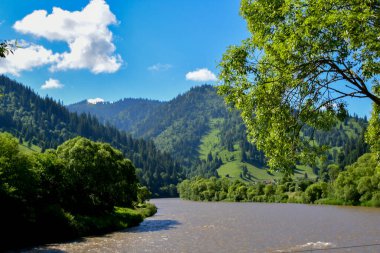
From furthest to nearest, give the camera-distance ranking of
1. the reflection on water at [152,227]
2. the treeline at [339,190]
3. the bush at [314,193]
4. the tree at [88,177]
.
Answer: the bush at [314,193], the treeline at [339,190], the reflection on water at [152,227], the tree at [88,177]

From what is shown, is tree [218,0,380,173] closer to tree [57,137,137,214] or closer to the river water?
the river water

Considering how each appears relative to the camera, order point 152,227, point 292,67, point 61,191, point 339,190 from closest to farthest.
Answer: point 292,67 < point 61,191 < point 152,227 < point 339,190

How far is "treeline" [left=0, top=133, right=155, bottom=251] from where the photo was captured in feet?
160

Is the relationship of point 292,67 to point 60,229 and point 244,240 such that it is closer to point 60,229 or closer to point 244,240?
point 244,240

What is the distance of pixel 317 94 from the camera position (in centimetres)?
1797

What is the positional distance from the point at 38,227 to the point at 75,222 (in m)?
7.00

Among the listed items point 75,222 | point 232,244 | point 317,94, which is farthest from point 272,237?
point 317,94

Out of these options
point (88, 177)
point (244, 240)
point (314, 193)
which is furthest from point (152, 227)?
point (314, 193)

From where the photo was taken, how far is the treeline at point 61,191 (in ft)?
160

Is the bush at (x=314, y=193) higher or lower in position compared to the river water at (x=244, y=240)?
higher

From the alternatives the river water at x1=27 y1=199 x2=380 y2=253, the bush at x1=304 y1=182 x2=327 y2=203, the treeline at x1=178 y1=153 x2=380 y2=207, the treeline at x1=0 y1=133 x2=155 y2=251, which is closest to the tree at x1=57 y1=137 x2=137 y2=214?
the treeline at x1=0 y1=133 x2=155 y2=251

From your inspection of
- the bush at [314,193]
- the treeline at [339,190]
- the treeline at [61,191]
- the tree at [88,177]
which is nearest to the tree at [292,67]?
the treeline at [61,191]

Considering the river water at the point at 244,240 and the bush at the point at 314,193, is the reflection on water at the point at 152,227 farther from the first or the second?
the bush at the point at 314,193

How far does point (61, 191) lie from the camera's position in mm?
63375
